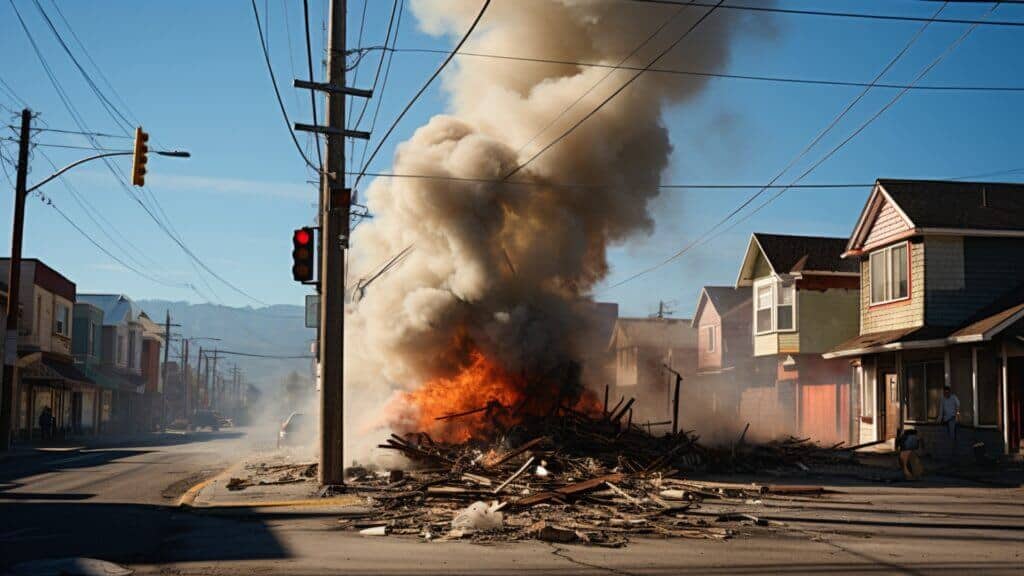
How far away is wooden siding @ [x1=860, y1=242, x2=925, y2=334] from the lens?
82.3ft

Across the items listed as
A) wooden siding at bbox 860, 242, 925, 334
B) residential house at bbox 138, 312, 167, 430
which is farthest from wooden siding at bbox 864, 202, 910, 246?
residential house at bbox 138, 312, 167, 430

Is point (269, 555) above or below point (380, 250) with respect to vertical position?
below

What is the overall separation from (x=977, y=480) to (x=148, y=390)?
74.0 m

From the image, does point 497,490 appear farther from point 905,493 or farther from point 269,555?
point 905,493

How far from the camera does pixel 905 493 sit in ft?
53.8

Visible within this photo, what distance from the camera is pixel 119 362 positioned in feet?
218

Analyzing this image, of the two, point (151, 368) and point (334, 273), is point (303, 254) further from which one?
point (151, 368)

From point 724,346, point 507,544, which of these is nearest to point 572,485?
point 507,544

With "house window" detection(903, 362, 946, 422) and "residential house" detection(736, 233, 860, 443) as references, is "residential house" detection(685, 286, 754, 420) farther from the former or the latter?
"house window" detection(903, 362, 946, 422)

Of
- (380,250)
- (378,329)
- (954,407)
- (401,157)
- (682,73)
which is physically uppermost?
(682,73)

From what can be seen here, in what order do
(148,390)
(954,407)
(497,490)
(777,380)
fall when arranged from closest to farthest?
(497,490)
(954,407)
(777,380)
(148,390)

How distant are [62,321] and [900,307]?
40011mm

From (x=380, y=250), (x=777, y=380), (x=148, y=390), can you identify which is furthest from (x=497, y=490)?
(x=148, y=390)

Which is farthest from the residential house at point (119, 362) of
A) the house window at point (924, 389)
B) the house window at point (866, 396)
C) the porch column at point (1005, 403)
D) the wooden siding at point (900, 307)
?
the porch column at point (1005, 403)
